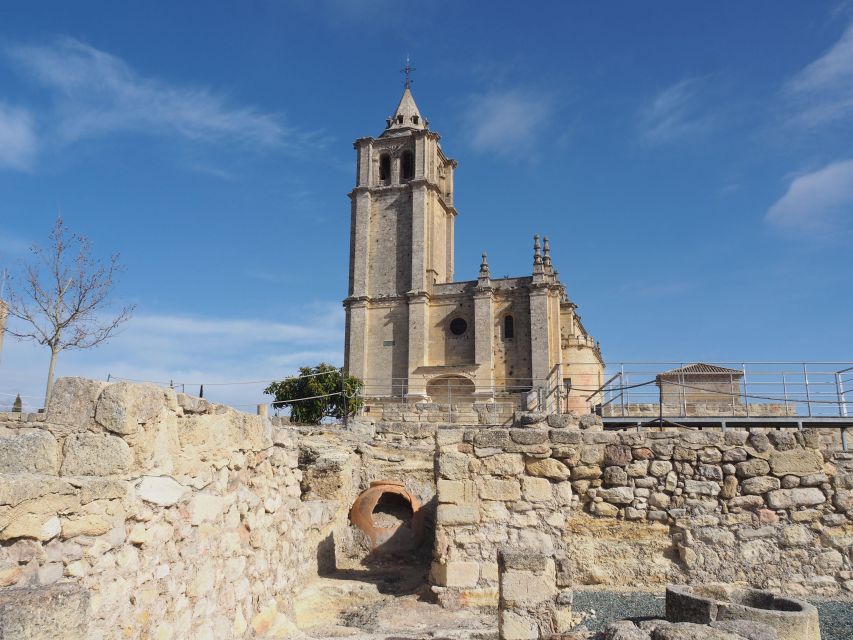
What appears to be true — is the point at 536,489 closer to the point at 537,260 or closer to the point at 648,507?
the point at 648,507

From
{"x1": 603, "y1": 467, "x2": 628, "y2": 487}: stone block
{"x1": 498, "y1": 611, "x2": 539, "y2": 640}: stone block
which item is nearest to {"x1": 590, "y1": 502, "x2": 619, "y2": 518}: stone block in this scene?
{"x1": 603, "y1": 467, "x2": 628, "y2": 487}: stone block

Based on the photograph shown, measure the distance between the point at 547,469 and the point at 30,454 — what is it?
482 centimetres

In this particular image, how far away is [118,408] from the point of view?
10.6ft

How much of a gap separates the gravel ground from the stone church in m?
24.4

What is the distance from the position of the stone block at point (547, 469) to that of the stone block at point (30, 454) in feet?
15.1

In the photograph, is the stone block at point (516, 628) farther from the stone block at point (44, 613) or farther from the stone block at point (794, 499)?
the stone block at point (44, 613)

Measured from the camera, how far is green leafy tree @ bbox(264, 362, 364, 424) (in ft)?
78.8

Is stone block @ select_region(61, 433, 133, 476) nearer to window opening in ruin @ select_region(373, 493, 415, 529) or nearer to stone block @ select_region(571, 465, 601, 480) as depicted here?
stone block @ select_region(571, 465, 601, 480)

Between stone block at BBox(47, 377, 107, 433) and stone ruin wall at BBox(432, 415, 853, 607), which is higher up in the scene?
stone block at BBox(47, 377, 107, 433)

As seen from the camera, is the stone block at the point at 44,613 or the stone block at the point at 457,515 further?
the stone block at the point at 457,515

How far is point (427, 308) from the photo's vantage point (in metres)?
35.8

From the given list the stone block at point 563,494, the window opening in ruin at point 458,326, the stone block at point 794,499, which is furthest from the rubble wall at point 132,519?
the window opening in ruin at point 458,326

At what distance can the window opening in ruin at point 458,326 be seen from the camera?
35.3m

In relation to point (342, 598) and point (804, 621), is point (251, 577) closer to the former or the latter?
point (342, 598)
